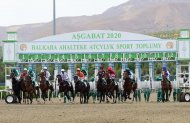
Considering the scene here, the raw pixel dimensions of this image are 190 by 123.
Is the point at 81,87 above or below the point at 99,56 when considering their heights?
below

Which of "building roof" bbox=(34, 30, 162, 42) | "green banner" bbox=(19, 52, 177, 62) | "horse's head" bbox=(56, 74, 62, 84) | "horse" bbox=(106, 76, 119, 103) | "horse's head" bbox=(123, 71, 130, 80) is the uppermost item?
"building roof" bbox=(34, 30, 162, 42)

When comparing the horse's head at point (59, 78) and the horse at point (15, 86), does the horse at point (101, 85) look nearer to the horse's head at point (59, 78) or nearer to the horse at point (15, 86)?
the horse's head at point (59, 78)

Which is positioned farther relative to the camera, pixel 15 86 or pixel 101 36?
pixel 101 36

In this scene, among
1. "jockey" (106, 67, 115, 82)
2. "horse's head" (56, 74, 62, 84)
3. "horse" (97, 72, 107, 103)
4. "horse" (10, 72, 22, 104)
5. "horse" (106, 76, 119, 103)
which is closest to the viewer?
"horse" (10, 72, 22, 104)

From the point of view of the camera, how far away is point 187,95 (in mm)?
38188

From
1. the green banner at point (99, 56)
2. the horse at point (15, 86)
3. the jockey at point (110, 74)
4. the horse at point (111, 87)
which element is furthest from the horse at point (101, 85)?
the green banner at point (99, 56)

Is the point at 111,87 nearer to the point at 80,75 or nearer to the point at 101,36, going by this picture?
the point at 80,75

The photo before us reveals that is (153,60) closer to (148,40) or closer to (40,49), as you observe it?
(148,40)

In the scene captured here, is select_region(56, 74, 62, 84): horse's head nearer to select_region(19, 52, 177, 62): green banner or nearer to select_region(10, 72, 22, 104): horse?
select_region(10, 72, 22, 104): horse

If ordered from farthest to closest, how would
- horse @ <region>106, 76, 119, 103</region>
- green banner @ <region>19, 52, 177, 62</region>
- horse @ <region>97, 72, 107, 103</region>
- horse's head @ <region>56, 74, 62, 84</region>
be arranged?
1. green banner @ <region>19, 52, 177, 62</region>
2. horse's head @ <region>56, 74, 62, 84</region>
3. horse @ <region>106, 76, 119, 103</region>
4. horse @ <region>97, 72, 107, 103</region>

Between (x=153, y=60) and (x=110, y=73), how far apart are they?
1209 centimetres

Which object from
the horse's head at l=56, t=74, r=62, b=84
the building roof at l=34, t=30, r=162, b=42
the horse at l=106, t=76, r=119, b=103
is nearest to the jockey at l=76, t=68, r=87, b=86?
the horse's head at l=56, t=74, r=62, b=84

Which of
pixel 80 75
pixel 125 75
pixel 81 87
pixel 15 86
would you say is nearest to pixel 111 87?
pixel 125 75

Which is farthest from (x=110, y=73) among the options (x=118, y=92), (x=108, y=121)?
(x=108, y=121)
